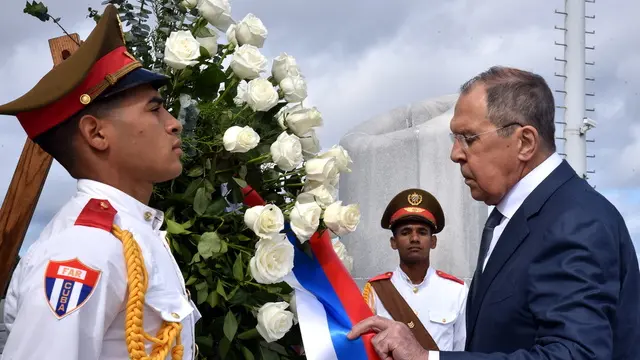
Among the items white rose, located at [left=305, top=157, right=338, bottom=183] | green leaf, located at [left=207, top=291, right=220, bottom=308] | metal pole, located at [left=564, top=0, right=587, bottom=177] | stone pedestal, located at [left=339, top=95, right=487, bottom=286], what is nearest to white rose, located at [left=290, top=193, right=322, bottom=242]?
white rose, located at [left=305, top=157, right=338, bottom=183]

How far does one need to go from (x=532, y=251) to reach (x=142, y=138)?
4.01 ft

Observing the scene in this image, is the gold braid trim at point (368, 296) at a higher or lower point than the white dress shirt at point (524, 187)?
lower

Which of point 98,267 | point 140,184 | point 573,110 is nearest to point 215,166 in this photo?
point 140,184

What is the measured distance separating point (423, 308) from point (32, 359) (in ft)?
13.6

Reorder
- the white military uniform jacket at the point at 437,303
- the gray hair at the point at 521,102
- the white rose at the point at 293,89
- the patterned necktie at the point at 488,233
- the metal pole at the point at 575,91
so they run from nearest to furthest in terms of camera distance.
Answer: the gray hair at the point at 521,102, the patterned necktie at the point at 488,233, the white rose at the point at 293,89, the white military uniform jacket at the point at 437,303, the metal pole at the point at 575,91

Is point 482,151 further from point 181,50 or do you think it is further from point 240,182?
point 181,50

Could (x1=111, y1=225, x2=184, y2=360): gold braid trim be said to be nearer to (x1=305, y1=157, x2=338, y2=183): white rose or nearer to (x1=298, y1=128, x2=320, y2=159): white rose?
(x1=305, y1=157, x2=338, y2=183): white rose

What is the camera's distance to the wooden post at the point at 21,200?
399cm

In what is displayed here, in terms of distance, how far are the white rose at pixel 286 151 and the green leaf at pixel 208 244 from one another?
37 centimetres

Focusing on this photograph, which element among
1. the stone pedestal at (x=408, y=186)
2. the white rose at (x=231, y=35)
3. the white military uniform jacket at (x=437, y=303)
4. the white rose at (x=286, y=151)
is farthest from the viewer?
the stone pedestal at (x=408, y=186)

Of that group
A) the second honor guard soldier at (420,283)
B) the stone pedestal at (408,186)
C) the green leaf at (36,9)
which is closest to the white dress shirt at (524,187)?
the green leaf at (36,9)

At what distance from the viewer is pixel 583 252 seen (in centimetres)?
254

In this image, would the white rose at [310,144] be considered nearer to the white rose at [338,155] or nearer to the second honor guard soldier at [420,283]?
the white rose at [338,155]

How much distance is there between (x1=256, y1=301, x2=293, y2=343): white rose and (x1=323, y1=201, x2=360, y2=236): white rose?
1.19ft
